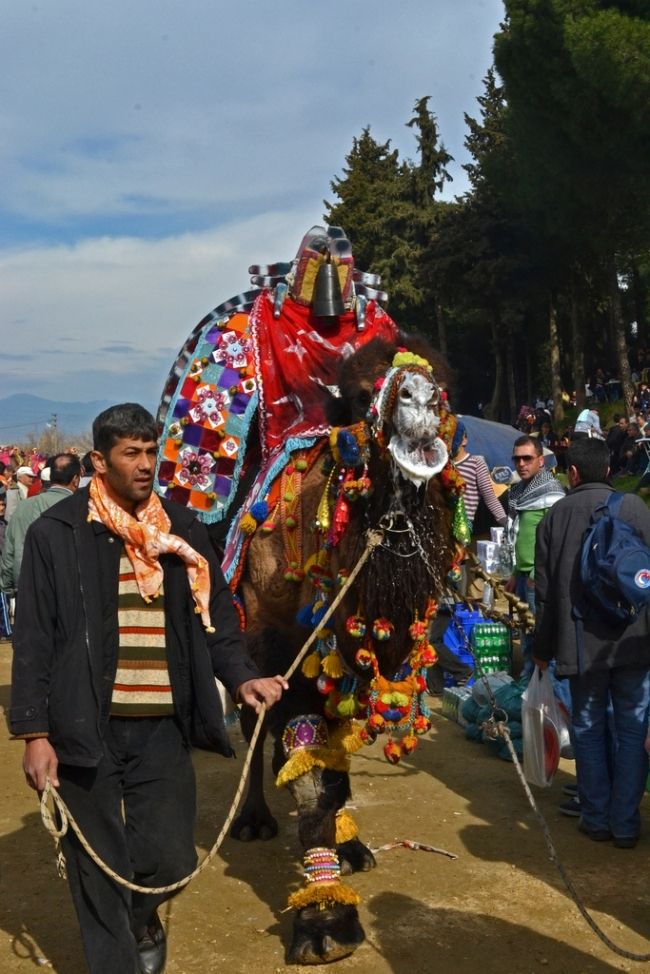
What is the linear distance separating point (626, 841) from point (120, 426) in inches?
134

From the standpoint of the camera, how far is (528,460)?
765 centimetres

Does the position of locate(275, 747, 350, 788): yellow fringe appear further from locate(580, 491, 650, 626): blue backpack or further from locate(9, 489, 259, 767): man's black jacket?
locate(580, 491, 650, 626): blue backpack

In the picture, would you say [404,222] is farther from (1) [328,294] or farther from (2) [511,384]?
(1) [328,294]

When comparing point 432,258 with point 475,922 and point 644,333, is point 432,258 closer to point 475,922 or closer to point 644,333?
point 644,333

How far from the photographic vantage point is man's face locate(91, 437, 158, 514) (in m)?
3.61

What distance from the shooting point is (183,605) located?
12.2ft

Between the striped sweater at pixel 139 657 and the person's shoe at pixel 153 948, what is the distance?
98 centimetres

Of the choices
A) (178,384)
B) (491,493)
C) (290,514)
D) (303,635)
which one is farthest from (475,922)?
(491,493)

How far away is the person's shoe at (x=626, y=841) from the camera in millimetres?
5281

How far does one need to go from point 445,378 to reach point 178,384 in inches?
93.6

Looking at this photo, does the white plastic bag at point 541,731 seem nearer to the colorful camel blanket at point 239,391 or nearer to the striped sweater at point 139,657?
the colorful camel blanket at point 239,391

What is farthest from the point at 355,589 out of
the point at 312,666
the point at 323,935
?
the point at 323,935

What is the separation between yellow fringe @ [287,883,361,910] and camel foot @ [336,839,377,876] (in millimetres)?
815

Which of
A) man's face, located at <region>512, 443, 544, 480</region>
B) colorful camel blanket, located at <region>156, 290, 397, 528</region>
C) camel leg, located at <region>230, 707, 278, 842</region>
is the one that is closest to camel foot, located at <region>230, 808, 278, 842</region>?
camel leg, located at <region>230, 707, 278, 842</region>
